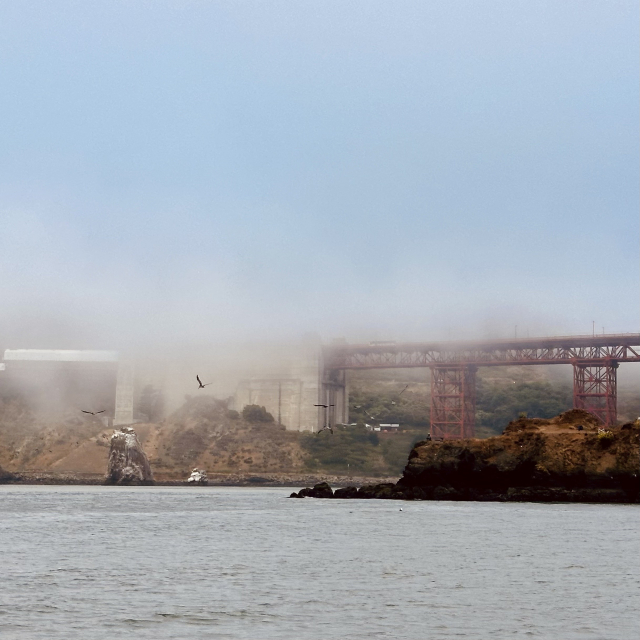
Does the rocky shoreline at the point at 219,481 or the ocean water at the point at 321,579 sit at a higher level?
the ocean water at the point at 321,579

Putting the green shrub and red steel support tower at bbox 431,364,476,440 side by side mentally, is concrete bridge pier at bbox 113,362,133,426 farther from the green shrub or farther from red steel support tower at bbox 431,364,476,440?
red steel support tower at bbox 431,364,476,440

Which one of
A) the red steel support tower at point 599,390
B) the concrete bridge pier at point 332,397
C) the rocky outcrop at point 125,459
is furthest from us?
the concrete bridge pier at point 332,397

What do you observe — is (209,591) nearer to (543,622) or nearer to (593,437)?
(543,622)

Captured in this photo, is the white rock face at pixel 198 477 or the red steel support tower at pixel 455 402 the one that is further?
the white rock face at pixel 198 477

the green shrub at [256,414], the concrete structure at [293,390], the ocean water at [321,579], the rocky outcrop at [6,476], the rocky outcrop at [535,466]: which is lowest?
the rocky outcrop at [6,476]

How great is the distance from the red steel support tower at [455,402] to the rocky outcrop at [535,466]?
3415 centimetres

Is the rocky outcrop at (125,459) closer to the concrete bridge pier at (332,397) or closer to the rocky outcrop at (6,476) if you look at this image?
the rocky outcrop at (6,476)

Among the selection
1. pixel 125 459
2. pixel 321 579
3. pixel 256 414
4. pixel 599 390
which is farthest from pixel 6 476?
pixel 321 579

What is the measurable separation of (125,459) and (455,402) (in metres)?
59.4

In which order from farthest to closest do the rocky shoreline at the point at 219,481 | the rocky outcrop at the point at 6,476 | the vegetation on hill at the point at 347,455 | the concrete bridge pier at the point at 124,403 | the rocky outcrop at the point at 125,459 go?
the concrete bridge pier at the point at 124,403 → the vegetation on hill at the point at 347,455 → the rocky outcrop at the point at 6,476 → the rocky shoreline at the point at 219,481 → the rocky outcrop at the point at 125,459

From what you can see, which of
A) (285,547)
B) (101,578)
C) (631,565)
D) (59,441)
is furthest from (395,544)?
(59,441)

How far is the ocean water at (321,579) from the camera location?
25578 millimetres

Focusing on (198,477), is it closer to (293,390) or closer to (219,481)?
(219,481)

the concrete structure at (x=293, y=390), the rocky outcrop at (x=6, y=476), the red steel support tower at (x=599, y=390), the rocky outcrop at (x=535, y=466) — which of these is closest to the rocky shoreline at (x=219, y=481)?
the rocky outcrop at (x=6, y=476)
